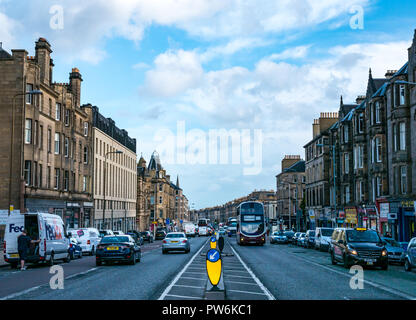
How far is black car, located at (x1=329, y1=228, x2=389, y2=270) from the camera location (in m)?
22.6

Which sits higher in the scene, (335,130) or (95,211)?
(335,130)

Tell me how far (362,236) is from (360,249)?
171cm

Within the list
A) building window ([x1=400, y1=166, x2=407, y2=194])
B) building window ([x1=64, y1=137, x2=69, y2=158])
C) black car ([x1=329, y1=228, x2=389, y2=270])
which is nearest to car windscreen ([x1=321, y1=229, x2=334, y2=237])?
building window ([x1=400, y1=166, x2=407, y2=194])

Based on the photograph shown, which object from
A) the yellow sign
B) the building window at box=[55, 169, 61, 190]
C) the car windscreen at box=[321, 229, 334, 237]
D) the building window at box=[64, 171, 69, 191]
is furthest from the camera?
the building window at box=[64, 171, 69, 191]

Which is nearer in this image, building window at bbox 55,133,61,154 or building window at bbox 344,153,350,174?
building window at bbox 55,133,61,154

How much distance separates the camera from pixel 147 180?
110125 mm

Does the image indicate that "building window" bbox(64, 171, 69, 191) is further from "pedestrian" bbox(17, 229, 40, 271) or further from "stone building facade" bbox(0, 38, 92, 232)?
"pedestrian" bbox(17, 229, 40, 271)

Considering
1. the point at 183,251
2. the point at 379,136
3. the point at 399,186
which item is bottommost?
the point at 183,251

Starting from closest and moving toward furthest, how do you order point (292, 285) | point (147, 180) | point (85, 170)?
point (292, 285) < point (85, 170) < point (147, 180)

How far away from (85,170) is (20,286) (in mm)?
44298

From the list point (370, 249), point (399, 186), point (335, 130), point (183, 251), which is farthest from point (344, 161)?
point (370, 249)
